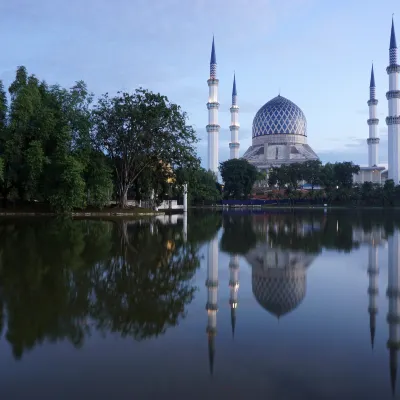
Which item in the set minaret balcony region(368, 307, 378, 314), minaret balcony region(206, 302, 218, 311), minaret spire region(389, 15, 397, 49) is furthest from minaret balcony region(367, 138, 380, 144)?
minaret balcony region(206, 302, 218, 311)

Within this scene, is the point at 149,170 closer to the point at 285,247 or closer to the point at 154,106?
the point at 154,106

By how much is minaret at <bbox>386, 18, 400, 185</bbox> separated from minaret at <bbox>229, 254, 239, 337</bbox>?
70.5 meters

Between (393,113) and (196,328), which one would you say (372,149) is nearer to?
(393,113)

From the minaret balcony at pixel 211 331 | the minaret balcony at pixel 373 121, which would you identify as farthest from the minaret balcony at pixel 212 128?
the minaret balcony at pixel 211 331

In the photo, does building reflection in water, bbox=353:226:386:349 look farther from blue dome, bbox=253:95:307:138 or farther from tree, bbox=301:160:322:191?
blue dome, bbox=253:95:307:138

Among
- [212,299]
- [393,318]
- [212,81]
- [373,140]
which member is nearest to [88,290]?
[212,299]

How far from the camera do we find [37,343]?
4.75 m

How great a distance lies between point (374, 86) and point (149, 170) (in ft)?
221

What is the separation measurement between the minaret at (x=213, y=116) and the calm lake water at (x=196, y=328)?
75482mm

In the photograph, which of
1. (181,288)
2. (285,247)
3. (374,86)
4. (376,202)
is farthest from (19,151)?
(374,86)

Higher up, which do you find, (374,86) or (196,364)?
(374,86)

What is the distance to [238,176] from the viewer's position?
69375mm

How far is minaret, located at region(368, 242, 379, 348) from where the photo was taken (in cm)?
564

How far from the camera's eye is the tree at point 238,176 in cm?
6955
